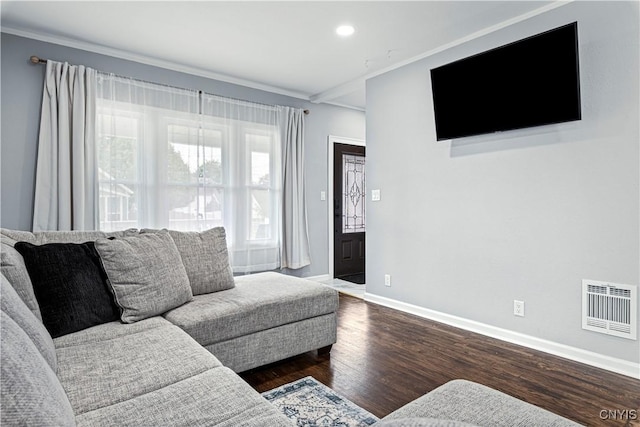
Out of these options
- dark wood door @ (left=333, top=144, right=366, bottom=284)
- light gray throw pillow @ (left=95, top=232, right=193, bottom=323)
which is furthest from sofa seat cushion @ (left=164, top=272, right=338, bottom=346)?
dark wood door @ (left=333, top=144, right=366, bottom=284)

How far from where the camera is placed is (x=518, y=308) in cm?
292

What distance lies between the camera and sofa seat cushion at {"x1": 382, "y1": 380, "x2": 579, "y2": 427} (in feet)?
3.33

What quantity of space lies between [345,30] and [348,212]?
9.74 feet

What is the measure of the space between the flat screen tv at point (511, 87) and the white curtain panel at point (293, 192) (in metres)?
2.01

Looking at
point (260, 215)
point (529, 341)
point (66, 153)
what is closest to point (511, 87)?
point (529, 341)

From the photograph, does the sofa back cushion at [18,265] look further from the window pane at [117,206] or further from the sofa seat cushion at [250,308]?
the window pane at [117,206]

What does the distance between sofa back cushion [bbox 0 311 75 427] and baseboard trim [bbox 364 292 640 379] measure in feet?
9.83

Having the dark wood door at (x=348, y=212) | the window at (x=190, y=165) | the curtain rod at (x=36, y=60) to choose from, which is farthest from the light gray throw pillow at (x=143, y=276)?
the dark wood door at (x=348, y=212)

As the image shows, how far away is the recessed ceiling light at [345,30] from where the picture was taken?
303 cm

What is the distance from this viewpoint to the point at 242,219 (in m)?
4.34

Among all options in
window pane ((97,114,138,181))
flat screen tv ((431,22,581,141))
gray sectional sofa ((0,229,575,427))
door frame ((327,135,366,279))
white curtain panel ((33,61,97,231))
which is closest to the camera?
gray sectional sofa ((0,229,575,427))

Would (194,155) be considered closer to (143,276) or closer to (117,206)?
(117,206)

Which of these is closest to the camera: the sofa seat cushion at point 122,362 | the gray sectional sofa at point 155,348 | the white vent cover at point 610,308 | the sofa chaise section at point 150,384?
the gray sectional sofa at point 155,348

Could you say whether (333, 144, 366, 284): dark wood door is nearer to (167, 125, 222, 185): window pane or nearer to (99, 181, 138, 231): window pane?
(167, 125, 222, 185): window pane
